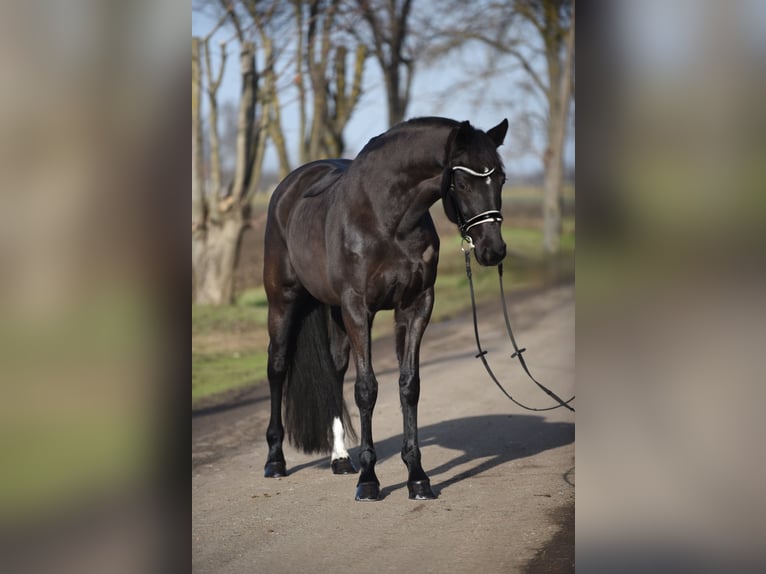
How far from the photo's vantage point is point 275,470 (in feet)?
20.2

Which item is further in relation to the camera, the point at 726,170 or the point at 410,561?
the point at 410,561

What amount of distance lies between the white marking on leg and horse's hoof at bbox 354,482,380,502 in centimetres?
75

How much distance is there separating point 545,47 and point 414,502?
63.7 feet

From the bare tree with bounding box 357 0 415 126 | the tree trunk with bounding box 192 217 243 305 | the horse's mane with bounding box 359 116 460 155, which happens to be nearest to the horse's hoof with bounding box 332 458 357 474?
the horse's mane with bounding box 359 116 460 155

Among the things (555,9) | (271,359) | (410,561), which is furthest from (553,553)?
(555,9)

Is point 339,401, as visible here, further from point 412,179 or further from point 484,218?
Answer: point 484,218

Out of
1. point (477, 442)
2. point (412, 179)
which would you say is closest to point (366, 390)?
point (412, 179)

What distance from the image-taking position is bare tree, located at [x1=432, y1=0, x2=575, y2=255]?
72.1 feet

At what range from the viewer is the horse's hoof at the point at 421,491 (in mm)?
5395

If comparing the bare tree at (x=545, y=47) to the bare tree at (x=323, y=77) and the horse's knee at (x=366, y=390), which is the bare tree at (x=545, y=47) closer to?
the bare tree at (x=323, y=77)

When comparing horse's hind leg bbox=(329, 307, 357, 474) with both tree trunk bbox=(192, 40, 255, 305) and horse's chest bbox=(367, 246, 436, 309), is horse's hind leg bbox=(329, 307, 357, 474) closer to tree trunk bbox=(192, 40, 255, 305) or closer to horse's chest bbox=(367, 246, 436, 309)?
horse's chest bbox=(367, 246, 436, 309)

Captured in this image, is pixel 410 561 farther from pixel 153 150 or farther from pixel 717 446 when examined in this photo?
pixel 153 150

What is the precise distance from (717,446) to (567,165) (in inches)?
855

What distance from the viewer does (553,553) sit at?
14.1 feet
